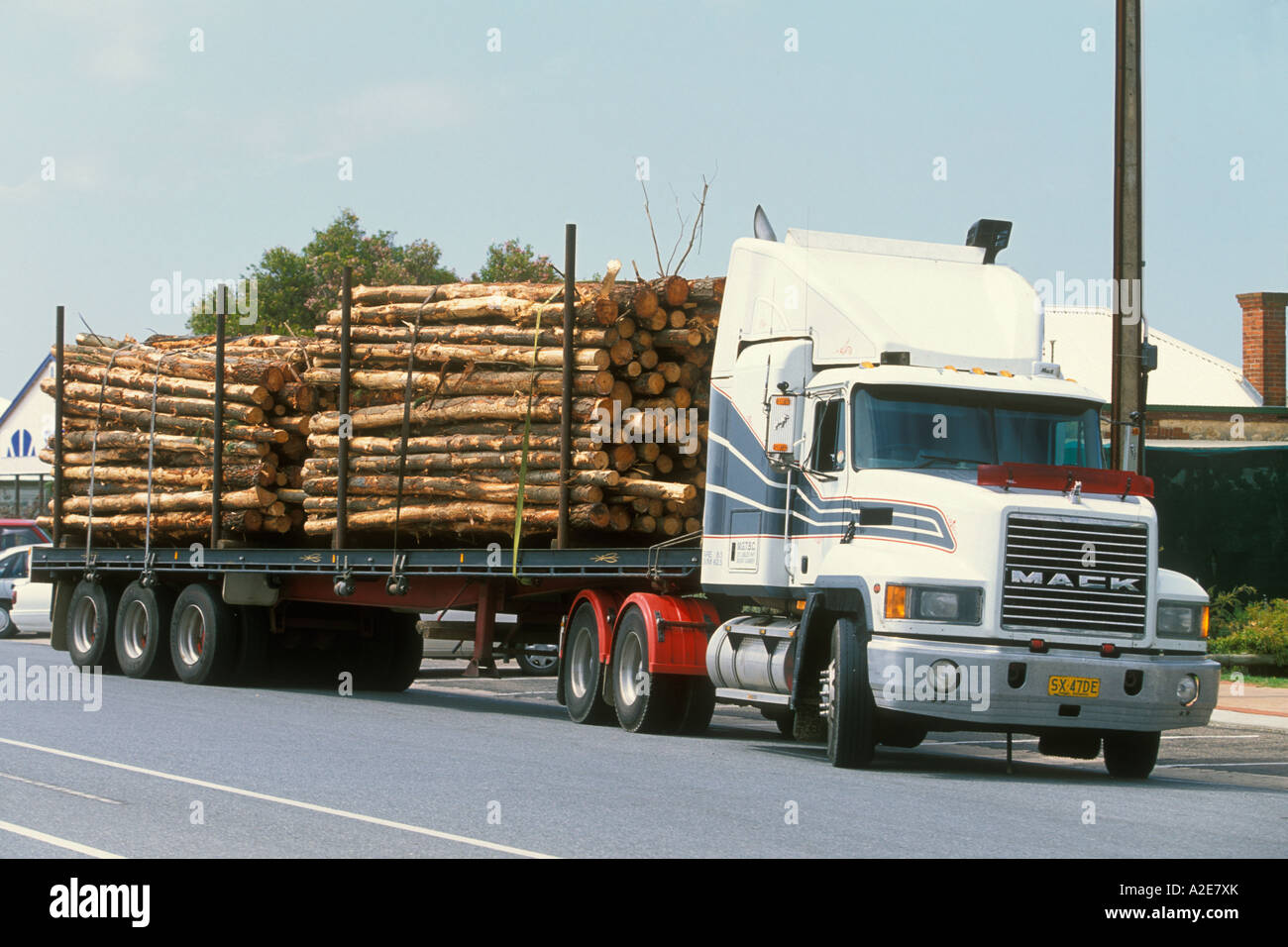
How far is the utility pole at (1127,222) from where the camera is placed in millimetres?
17734

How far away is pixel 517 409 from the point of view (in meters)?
17.3

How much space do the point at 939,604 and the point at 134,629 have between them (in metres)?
13.8

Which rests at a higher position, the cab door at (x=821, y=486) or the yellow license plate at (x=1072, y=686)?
the cab door at (x=821, y=486)

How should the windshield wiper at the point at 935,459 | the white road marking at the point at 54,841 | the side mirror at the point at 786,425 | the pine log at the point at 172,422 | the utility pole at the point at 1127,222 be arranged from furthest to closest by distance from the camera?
the pine log at the point at 172,422 < the utility pole at the point at 1127,222 < the side mirror at the point at 786,425 < the windshield wiper at the point at 935,459 < the white road marking at the point at 54,841

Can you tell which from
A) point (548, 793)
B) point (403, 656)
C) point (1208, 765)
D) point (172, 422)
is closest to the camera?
point (548, 793)

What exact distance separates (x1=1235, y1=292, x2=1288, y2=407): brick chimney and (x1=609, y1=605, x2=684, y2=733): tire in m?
29.7

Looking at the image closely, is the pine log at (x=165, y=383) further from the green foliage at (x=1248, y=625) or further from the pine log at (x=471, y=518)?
the green foliage at (x=1248, y=625)

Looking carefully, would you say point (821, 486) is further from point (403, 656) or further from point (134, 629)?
point (134, 629)

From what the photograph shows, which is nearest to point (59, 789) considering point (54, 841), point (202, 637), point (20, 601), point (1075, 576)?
point (54, 841)

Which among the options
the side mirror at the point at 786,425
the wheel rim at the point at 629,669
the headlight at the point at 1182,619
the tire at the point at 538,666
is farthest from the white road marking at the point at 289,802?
the tire at the point at 538,666

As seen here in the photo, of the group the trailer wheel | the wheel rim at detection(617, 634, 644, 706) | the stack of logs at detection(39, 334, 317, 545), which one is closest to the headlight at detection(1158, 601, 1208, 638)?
the wheel rim at detection(617, 634, 644, 706)

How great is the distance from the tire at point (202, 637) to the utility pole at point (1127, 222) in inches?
425

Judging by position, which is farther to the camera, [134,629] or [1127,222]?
[134,629]
